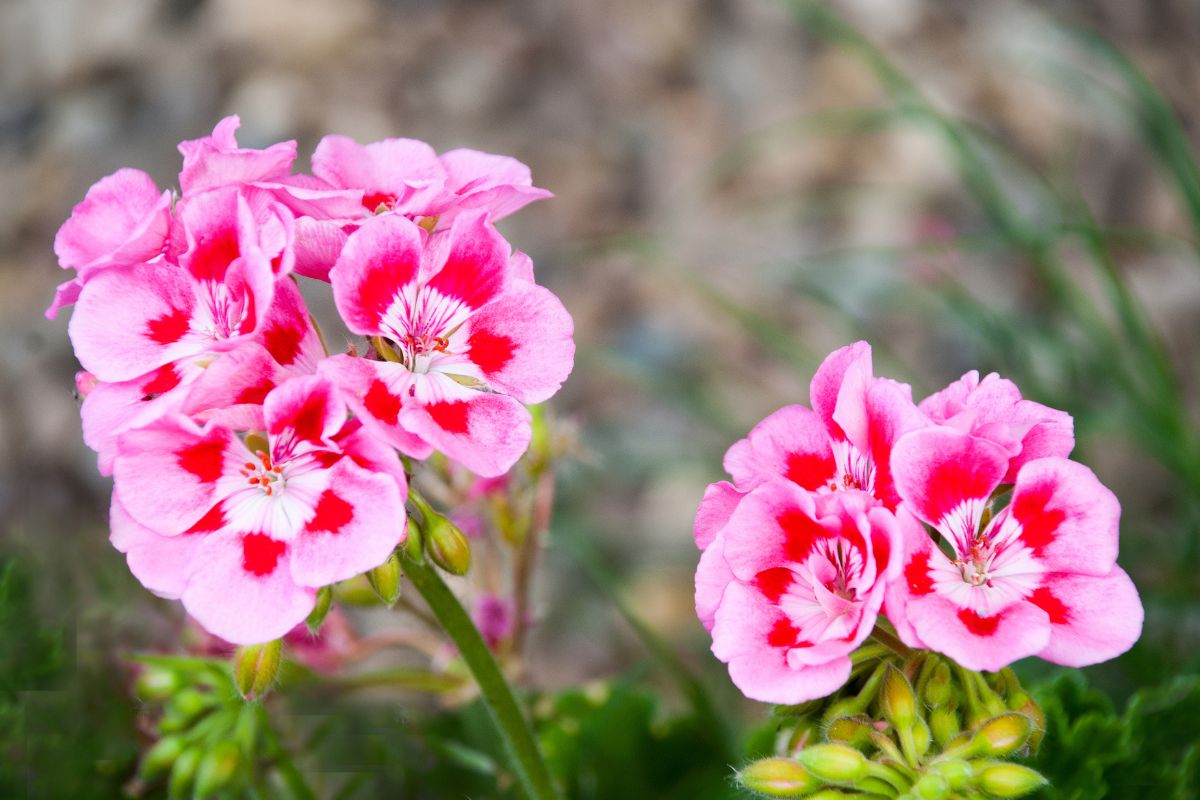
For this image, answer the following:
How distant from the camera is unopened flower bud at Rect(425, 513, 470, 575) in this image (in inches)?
28.3

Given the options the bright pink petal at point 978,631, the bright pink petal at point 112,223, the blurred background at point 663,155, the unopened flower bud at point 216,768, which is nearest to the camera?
the bright pink petal at point 978,631

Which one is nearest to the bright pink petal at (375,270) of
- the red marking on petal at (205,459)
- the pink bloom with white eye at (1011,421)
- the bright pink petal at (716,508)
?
the red marking on petal at (205,459)

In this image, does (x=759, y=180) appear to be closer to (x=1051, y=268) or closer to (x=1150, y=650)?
(x=1051, y=268)

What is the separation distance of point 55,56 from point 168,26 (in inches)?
10.1

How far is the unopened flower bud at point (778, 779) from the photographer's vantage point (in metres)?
0.71

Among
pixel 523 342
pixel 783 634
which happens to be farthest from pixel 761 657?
pixel 523 342

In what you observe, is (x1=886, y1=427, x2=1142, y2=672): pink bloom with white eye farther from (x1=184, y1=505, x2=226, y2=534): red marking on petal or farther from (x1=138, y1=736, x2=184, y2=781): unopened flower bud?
(x1=138, y1=736, x2=184, y2=781): unopened flower bud

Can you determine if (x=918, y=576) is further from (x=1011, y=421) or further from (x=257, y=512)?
(x=257, y=512)

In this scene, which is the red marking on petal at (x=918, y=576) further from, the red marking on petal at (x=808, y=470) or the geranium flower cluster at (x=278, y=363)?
the geranium flower cluster at (x=278, y=363)

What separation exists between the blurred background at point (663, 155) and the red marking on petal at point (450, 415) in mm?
1518

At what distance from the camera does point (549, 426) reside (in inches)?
46.1

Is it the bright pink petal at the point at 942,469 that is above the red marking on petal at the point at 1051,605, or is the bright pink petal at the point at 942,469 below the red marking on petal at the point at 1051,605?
above

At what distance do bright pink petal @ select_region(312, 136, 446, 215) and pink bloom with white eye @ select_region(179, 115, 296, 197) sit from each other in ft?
0.19

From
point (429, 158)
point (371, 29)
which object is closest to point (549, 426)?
point (429, 158)
